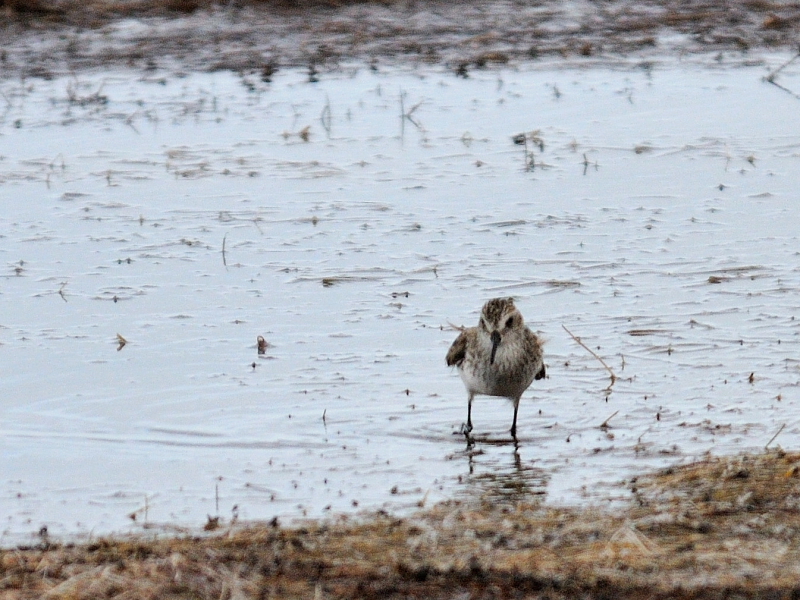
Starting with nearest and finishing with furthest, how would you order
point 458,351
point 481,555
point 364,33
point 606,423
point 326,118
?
1. point 481,555
2. point 606,423
3. point 458,351
4. point 326,118
5. point 364,33

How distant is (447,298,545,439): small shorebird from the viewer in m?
9.10

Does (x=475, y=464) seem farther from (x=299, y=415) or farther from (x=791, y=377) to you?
(x=791, y=377)

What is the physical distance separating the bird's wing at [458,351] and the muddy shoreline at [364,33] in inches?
464

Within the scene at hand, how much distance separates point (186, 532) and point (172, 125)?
465 inches

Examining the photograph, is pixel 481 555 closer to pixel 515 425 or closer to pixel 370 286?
pixel 515 425

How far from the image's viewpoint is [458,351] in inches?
379

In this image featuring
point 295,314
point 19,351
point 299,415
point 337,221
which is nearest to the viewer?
point 299,415

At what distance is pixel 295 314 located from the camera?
11.3 meters

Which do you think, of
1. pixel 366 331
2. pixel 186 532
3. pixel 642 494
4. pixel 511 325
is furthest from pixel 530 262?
pixel 186 532

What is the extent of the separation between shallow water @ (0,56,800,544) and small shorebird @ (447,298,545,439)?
0.26 m

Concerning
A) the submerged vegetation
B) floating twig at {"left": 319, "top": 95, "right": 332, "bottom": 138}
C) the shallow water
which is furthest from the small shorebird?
floating twig at {"left": 319, "top": 95, "right": 332, "bottom": 138}

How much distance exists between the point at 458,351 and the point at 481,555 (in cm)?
373

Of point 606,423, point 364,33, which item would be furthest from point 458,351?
point 364,33

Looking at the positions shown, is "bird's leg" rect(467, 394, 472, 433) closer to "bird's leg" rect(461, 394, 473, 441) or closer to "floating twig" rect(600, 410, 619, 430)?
"bird's leg" rect(461, 394, 473, 441)
